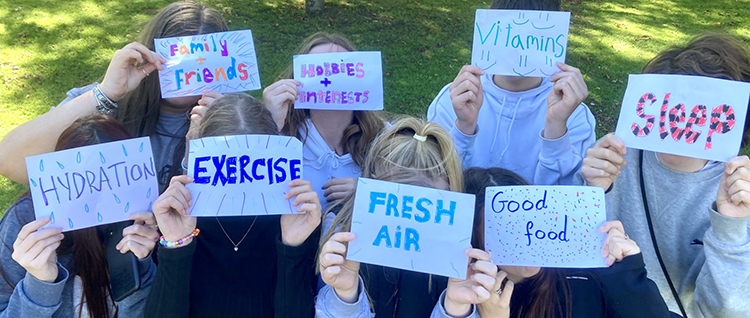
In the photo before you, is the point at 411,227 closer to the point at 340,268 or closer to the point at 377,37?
the point at 340,268

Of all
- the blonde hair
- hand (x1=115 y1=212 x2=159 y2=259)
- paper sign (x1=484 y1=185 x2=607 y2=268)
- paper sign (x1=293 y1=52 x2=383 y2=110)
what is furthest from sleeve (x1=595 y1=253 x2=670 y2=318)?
hand (x1=115 y1=212 x2=159 y2=259)

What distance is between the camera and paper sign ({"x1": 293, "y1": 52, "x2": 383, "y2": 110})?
2584mm

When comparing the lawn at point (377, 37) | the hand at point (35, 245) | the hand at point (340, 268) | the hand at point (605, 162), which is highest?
the hand at point (605, 162)

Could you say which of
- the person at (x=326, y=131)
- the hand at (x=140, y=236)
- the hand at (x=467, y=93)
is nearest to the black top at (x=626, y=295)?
the hand at (x=467, y=93)

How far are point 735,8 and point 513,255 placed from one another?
10605 millimetres

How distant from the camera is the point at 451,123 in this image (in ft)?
9.02

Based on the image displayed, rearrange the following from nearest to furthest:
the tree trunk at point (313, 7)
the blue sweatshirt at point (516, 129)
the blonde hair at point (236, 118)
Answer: the blonde hair at point (236, 118) < the blue sweatshirt at point (516, 129) < the tree trunk at point (313, 7)

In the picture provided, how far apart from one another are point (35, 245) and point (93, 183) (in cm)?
27

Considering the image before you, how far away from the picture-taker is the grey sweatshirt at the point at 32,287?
186 cm

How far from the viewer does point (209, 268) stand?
207cm

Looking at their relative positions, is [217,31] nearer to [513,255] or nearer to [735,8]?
[513,255]

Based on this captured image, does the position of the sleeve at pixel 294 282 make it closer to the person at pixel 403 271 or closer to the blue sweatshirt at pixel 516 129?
the person at pixel 403 271

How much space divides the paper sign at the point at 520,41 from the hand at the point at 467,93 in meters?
0.08

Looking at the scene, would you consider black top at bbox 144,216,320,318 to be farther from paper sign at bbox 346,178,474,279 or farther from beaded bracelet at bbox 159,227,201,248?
paper sign at bbox 346,178,474,279
